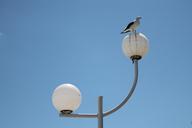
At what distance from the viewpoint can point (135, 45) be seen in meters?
7.74

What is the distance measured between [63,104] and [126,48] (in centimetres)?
138

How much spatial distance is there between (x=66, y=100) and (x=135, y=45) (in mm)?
1429

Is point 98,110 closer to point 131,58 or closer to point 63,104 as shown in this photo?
point 63,104

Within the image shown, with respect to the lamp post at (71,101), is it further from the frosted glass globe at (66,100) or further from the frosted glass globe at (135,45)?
the frosted glass globe at (135,45)

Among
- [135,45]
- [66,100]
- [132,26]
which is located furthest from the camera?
[132,26]

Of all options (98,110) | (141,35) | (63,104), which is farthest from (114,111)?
(141,35)

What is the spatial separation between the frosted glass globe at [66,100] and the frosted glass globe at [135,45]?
110 centimetres

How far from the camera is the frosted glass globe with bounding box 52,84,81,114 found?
24.4 feet

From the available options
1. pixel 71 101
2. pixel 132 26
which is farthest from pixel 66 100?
pixel 132 26

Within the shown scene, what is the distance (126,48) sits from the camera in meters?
7.79

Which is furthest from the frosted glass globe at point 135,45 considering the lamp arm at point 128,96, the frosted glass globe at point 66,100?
the frosted glass globe at point 66,100

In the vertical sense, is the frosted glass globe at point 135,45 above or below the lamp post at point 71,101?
above

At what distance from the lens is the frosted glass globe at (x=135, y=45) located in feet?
25.4

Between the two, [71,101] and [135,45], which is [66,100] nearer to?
[71,101]
